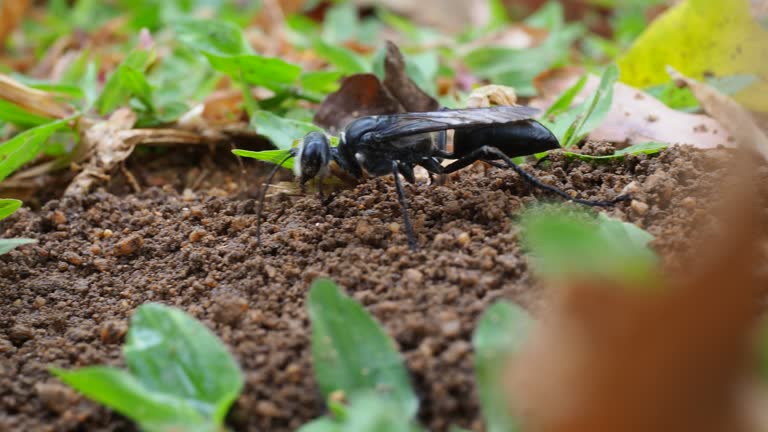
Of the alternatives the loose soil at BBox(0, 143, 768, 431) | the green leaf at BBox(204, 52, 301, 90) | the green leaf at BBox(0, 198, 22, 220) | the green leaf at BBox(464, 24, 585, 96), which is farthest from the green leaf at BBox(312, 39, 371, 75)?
the green leaf at BBox(0, 198, 22, 220)

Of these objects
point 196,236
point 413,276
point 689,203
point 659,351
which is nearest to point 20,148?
point 196,236

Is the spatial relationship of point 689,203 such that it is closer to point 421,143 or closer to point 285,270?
point 421,143

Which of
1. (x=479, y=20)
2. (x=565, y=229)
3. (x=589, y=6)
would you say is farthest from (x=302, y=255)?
(x=589, y=6)

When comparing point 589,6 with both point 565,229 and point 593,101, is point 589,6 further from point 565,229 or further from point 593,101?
point 565,229

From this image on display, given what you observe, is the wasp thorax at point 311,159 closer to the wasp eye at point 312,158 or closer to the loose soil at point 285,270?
the wasp eye at point 312,158

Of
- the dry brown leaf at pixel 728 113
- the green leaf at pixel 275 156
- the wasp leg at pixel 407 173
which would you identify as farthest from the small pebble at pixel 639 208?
the green leaf at pixel 275 156

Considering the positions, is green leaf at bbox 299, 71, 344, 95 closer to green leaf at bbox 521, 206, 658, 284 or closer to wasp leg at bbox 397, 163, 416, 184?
wasp leg at bbox 397, 163, 416, 184
